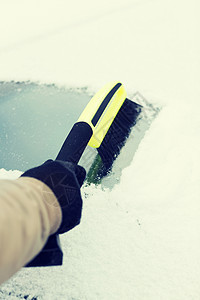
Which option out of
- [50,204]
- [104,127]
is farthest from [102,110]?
[50,204]

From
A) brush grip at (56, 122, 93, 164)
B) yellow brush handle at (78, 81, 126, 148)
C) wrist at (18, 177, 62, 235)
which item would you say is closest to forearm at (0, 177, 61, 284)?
wrist at (18, 177, 62, 235)

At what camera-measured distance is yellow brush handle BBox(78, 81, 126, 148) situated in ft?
2.16

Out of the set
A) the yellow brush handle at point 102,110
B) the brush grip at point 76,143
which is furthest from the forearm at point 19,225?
the yellow brush handle at point 102,110

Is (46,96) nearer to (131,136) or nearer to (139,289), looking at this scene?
(131,136)

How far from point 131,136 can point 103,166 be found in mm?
116

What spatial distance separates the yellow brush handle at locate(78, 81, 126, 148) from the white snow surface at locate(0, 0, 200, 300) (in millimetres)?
99

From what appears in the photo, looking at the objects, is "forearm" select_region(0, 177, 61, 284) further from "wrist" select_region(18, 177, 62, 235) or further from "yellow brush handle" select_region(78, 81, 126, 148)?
"yellow brush handle" select_region(78, 81, 126, 148)

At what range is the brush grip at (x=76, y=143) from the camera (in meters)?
0.57

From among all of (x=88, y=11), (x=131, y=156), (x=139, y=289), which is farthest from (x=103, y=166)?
(x=88, y=11)

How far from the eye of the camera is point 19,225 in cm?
25

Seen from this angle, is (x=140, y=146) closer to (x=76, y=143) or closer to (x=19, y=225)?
(x=76, y=143)

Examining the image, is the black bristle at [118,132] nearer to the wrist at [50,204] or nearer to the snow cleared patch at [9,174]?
the snow cleared patch at [9,174]

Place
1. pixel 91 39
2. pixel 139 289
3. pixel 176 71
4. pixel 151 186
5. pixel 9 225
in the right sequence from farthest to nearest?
pixel 91 39
pixel 176 71
pixel 151 186
pixel 139 289
pixel 9 225

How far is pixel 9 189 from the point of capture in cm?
28
